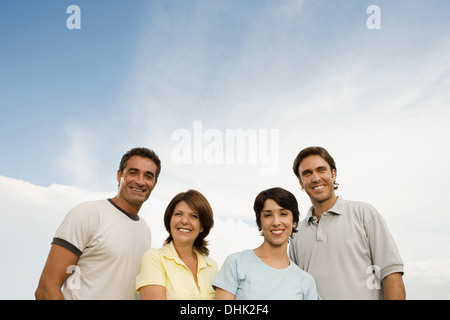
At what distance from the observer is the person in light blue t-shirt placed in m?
3.77

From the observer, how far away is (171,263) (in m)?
4.11

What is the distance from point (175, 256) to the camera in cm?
418

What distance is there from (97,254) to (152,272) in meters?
1.21

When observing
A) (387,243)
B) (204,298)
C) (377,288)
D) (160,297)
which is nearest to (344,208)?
(387,243)

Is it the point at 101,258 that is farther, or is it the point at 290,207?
the point at 101,258

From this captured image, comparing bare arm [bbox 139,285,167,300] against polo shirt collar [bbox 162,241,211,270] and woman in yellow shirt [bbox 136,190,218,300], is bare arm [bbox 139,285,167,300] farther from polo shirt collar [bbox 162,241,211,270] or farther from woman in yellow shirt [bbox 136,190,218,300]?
polo shirt collar [bbox 162,241,211,270]

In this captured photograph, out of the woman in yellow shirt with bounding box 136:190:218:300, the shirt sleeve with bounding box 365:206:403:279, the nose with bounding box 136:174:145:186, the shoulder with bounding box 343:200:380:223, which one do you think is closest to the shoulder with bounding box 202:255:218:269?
the woman in yellow shirt with bounding box 136:190:218:300

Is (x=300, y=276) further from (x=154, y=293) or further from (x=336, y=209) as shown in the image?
(x=154, y=293)

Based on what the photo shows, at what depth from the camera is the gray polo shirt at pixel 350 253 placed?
440cm

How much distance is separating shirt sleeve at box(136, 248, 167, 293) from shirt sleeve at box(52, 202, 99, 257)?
44.2 inches

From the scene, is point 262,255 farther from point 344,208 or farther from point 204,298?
point 344,208

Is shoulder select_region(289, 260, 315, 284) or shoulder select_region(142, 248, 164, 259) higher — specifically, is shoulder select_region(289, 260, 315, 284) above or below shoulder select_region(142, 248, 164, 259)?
below

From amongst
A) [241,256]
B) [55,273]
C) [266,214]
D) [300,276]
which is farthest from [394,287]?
[55,273]
